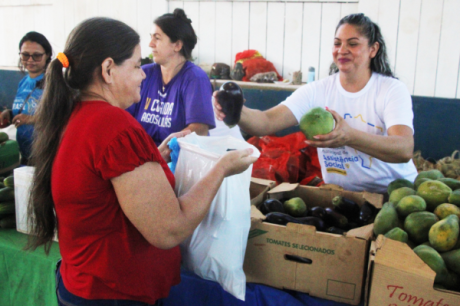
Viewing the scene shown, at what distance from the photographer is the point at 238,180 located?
4.49 feet

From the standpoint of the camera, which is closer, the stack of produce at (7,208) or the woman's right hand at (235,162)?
the woman's right hand at (235,162)

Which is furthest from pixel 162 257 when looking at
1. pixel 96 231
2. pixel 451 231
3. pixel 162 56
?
pixel 162 56

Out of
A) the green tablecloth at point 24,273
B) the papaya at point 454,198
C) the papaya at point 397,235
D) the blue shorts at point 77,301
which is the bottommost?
the green tablecloth at point 24,273

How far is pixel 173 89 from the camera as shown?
2244 millimetres

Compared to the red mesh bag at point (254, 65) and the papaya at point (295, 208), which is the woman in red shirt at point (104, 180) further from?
the red mesh bag at point (254, 65)

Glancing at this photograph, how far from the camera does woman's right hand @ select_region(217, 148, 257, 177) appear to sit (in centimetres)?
123

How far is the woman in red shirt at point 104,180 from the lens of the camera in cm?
103

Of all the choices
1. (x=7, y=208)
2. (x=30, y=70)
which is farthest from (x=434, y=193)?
(x=30, y=70)

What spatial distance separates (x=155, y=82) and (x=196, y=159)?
1.10 meters

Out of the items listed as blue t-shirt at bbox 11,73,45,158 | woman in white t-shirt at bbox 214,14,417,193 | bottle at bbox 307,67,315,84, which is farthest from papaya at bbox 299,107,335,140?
bottle at bbox 307,67,315,84

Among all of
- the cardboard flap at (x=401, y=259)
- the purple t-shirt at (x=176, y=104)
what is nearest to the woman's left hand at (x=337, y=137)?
the cardboard flap at (x=401, y=259)

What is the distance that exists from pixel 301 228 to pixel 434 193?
21.9 inches

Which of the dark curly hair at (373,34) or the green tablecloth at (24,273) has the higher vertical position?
the dark curly hair at (373,34)

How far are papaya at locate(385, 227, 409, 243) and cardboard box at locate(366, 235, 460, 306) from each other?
100 millimetres
